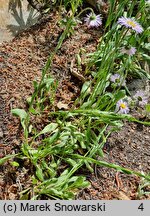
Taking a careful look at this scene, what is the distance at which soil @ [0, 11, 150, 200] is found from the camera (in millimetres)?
2559

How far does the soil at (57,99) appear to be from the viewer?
2.56 m

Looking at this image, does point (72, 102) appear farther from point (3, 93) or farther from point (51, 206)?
point (51, 206)

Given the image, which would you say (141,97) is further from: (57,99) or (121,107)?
(57,99)

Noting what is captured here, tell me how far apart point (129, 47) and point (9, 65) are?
2.66 ft

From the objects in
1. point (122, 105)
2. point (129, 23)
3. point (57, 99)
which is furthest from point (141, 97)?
point (129, 23)

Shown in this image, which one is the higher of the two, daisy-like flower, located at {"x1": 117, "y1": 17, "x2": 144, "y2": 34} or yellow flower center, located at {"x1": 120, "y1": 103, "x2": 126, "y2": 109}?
daisy-like flower, located at {"x1": 117, "y1": 17, "x2": 144, "y2": 34}

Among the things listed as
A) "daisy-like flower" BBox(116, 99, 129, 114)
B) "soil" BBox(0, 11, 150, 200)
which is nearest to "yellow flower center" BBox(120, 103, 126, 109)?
"daisy-like flower" BBox(116, 99, 129, 114)

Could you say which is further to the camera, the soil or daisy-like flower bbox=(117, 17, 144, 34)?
the soil

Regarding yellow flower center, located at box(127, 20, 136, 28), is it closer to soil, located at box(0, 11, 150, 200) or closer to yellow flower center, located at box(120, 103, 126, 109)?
yellow flower center, located at box(120, 103, 126, 109)

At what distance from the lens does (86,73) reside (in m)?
3.10

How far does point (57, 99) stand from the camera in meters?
2.92

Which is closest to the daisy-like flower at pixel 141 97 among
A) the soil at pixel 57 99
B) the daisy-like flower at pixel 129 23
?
the soil at pixel 57 99

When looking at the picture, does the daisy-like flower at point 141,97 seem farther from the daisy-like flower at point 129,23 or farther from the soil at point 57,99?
the daisy-like flower at point 129,23

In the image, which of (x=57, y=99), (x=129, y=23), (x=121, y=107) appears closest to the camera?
(x=129, y=23)
